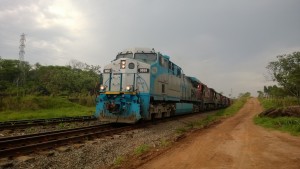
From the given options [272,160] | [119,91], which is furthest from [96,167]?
[119,91]

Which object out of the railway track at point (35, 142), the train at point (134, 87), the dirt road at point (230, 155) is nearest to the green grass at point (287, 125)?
the dirt road at point (230, 155)

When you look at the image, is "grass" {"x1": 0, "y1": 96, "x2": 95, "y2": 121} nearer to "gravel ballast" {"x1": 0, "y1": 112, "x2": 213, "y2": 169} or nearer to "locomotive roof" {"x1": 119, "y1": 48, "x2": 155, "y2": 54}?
"locomotive roof" {"x1": 119, "y1": 48, "x2": 155, "y2": 54}

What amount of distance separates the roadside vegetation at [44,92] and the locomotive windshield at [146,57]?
8081 mm

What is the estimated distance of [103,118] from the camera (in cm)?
1198

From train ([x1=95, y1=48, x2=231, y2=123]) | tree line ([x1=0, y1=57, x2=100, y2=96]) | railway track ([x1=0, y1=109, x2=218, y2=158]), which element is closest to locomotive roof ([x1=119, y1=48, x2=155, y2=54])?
train ([x1=95, y1=48, x2=231, y2=123])

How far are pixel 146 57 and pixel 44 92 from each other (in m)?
34.8

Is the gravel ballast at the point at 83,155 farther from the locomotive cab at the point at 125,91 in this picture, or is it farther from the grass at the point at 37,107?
the grass at the point at 37,107

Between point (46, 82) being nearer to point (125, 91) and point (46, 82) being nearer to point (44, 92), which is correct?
point (44, 92)

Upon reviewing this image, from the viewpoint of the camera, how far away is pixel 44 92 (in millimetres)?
43094

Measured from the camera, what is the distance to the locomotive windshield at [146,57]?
44.0 feet

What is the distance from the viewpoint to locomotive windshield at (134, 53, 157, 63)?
1341 cm

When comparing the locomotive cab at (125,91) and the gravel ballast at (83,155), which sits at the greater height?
the locomotive cab at (125,91)

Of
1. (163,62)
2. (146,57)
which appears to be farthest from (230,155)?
(163,62)

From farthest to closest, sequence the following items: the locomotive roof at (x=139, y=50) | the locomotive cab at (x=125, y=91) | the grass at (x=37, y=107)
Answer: the grass at (x=37, y=107)
the locomotive roof at (x=139, y=50)
the locomotive cab at (x=125, y=91)
